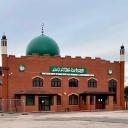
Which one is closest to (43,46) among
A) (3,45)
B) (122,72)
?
(3,45)

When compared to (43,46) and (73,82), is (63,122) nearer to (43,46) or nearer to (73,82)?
(73,82)

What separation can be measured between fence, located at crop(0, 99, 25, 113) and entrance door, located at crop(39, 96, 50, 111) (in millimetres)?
3648

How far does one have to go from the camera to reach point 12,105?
60.3 meters

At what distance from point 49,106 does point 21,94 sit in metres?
4.93

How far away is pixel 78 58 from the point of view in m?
66.7

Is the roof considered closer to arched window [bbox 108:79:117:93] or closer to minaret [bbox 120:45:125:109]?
arched window [bbox 108:79:117:93]

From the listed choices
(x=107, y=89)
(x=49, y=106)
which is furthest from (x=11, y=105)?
(x=107, y=89)

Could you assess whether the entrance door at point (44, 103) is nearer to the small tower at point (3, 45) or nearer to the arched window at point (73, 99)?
the arched window at point (73, 99)

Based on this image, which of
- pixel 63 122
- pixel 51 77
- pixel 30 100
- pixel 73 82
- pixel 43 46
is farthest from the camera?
pixel 43 46

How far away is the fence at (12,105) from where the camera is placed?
195 ft

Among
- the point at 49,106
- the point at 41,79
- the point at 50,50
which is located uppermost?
the point at 50,50

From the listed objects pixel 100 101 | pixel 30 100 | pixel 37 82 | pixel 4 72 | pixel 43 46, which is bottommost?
pixel 100 101

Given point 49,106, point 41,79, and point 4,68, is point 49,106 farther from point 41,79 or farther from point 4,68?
point 4,68

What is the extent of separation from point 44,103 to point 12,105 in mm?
5250
